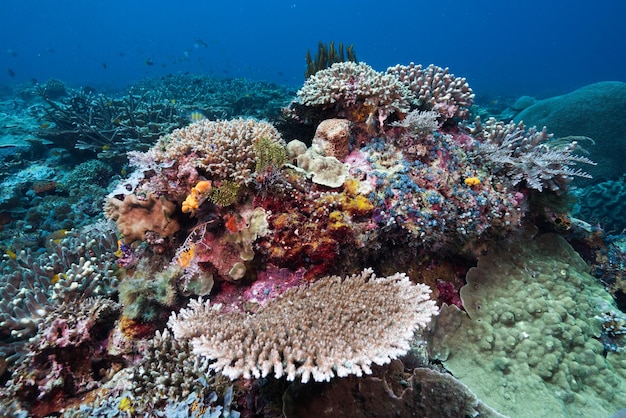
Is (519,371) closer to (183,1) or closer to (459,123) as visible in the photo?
(459,123)

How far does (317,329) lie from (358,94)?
2926 millimetres

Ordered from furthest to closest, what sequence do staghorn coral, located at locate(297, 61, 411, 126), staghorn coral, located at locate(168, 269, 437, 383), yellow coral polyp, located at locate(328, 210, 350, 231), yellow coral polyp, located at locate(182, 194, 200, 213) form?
staghorn coral, located at locate(297, 61, 411, 126)
yellow coral polyp, located at locate(182, 194, 200, 213)
yellow coral polyp, located at locate(328, 210, 350, 231)
staghorn coral, located at locate(168, 269, 437, 383)

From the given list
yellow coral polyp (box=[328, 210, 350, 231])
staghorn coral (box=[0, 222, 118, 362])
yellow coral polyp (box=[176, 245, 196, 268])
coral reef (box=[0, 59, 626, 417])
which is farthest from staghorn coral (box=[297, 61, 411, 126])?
staghorn coral (box=[0, 222, 118, 362])

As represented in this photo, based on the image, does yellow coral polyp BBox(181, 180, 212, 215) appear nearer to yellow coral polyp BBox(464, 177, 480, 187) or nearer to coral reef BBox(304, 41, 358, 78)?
yellow coral polyp BBox(464, 177, 480, 187)

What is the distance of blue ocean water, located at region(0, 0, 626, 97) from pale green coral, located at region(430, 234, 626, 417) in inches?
2382

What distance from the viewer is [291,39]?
13038 cm

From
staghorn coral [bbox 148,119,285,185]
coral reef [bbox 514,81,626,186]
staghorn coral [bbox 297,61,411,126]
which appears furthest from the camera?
coral reef [bbox 514,81,626,186]

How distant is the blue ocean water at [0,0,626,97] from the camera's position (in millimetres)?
69625

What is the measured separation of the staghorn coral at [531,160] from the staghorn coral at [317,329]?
221cm

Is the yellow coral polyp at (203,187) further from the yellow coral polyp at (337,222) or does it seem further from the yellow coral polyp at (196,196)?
the yellow coral polyp at (337,222)

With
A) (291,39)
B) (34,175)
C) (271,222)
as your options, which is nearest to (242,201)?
(271,222)

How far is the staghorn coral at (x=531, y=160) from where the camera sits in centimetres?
371

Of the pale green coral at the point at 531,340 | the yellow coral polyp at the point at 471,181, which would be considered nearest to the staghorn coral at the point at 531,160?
the yellow coral polyp at the point at 471,181

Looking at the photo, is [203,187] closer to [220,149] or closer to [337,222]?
[220,149]
